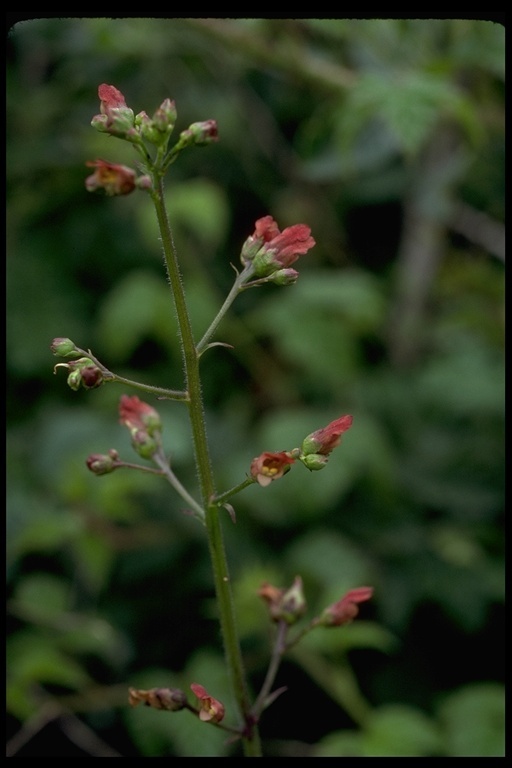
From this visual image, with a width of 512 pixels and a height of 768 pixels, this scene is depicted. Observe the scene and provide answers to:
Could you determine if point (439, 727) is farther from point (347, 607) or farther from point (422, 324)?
point (422, 324)

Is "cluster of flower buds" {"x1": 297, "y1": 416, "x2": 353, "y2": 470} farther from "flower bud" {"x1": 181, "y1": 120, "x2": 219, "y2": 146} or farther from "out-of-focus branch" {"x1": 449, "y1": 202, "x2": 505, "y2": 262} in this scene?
"out-of-focus branch" {"x1": 449, "y1": 202, "x2": 505, "y2": 262}

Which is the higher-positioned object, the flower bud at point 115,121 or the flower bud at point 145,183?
the flower bud at point 115,121

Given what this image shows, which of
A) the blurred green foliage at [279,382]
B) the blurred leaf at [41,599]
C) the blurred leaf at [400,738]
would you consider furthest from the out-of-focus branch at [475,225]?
the blurred leaf at [41,599]

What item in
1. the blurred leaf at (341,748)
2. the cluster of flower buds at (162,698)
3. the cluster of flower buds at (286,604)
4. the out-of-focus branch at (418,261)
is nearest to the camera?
the cluster of flower buds at (162,698)

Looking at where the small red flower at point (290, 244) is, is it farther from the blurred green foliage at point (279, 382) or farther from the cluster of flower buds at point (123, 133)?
the blurred green foliage at point (279, 382)

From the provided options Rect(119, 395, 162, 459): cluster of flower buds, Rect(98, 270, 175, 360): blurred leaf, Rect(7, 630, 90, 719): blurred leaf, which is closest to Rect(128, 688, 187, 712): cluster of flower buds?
Rect(119, 395, 162, 459): cluster of flower buds

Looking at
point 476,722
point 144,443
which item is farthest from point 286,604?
point 476,722
